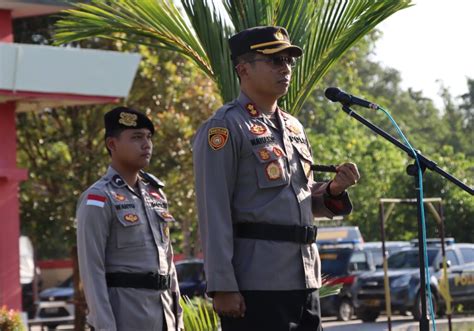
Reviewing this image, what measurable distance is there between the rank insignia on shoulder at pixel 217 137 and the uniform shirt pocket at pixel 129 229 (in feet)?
4.15

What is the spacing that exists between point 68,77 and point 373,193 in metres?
19.4

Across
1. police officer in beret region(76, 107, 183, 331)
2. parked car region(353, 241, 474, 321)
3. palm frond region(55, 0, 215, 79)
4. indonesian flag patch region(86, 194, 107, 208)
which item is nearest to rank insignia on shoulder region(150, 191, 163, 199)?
police officer in beret region(76, 107, 183, 331)

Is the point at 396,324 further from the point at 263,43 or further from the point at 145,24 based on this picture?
the point at 263,43

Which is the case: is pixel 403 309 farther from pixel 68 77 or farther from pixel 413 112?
pixel 413 112

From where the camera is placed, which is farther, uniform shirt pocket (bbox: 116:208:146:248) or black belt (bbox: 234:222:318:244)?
uniform shirt pocket (bbox: 116:208:146:248)

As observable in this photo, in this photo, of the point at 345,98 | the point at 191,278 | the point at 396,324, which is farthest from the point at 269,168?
the point at 191,278

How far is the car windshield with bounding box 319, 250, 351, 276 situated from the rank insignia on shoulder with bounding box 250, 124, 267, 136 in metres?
19.5

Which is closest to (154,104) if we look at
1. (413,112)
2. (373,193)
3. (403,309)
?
(403,309)

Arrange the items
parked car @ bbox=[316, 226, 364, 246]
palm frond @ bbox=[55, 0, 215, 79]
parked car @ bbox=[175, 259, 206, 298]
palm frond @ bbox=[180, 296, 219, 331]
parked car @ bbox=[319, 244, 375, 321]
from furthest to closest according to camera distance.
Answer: parked car @ bbox=[316, 226, 364, 246] < parked car @ bbox=[175, 259, 206, 298] < parked car @ bbox=[319, 244, 375, 321] < palm frond @ bbox=[55, 0, 215, 79] < palm frond @ bbox=[180, 296, 219, 331]

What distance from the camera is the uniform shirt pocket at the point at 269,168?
4.77 metres

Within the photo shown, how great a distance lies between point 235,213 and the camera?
4.78 metres

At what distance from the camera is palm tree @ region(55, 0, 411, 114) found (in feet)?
26.8

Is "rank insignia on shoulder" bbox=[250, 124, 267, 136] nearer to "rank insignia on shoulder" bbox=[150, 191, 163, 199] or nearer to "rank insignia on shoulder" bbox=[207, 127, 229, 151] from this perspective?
"rank insignia on shoulder" bbox=[207, 127, 229, 151]

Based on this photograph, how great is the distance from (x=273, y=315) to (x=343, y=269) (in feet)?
65.4
